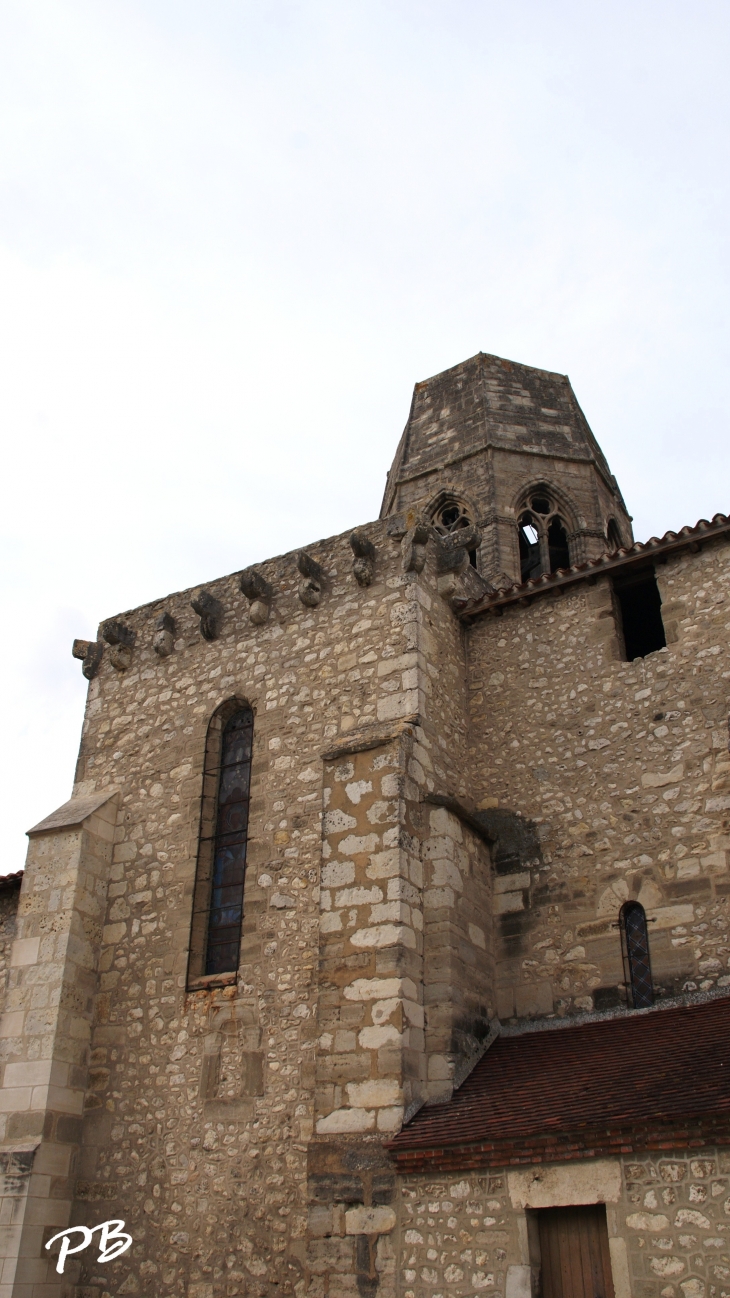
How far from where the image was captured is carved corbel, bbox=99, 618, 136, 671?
1143 cm

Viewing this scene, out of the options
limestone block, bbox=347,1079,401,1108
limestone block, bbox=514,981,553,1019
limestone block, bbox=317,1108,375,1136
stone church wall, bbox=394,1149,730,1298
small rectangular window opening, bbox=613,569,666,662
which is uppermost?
small rectangular window opening, bbox=613,569,666,662

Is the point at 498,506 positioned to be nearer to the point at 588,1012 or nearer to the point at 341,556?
the point at 341,556

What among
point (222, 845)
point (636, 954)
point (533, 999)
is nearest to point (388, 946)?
point (533, 999)

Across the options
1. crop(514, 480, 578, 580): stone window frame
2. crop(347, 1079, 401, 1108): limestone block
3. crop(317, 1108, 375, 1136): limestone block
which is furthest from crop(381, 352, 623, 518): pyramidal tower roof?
crop(317, 1108, 375, 1136): limestone block

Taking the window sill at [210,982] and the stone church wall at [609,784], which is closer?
the stone church wall at [609,784]

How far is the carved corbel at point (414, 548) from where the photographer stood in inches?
381

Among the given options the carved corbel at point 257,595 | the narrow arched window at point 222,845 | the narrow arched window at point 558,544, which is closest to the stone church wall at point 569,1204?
the narrow arched window at point 222,845

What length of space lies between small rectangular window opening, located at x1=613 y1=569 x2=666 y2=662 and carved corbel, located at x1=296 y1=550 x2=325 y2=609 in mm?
2849

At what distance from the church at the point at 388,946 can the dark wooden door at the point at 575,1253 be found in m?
0.02

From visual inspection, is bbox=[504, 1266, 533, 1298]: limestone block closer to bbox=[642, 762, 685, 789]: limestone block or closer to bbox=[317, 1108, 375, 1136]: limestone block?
bbox=[317, 1108, 375, 1136]: limestone block

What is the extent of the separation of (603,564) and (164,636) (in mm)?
4642

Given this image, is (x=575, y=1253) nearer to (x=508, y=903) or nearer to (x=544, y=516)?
(x=508, y=903)

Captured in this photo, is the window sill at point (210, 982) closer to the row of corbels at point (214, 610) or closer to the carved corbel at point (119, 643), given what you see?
the row of corbels at point (214, 610)

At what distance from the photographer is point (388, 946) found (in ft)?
25.5
